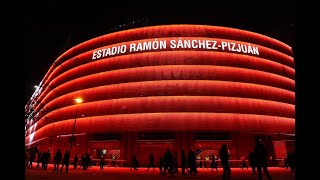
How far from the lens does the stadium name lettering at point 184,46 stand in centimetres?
3941

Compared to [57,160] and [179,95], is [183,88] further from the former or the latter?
[57,160]

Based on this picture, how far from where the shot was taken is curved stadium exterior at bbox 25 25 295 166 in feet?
117

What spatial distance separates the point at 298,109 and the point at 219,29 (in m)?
41.2

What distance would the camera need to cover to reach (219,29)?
4194 centimetres

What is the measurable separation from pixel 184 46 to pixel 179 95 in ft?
26.1

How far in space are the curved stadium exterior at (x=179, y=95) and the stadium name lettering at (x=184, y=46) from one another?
163 millimetres

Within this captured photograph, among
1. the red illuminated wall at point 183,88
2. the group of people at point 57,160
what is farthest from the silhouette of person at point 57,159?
the red illuminated wall at point 183,88

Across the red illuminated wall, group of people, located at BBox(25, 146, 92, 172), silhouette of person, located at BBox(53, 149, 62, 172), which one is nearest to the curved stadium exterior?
the red illuminated wall

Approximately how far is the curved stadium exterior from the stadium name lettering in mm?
163

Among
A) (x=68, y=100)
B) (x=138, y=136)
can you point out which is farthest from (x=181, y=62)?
(x=68, y=100)

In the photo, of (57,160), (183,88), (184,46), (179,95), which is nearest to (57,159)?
(57,160)

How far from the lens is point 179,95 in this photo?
36469 millimetres

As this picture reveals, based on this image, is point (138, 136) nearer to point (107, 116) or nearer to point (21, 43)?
point (107, 116)

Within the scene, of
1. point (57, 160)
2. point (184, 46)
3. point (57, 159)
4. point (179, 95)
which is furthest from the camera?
point (184, 46)
